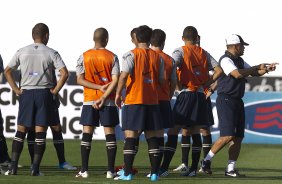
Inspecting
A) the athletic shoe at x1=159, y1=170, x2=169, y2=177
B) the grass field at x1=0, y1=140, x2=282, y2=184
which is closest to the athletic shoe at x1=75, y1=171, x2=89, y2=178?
the grass field at x1=0, y1=140, x2=282, y2=184

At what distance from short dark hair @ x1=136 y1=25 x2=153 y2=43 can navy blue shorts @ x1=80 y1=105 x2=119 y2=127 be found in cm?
120

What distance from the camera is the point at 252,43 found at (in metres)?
32.8

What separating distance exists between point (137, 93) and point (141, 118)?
0.36 meters

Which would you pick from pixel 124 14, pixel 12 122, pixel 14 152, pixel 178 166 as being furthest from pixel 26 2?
pixel 14 152

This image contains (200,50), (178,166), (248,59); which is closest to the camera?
(200,50)

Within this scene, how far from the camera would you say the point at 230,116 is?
16.5 metres

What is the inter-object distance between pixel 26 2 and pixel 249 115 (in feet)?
35.5

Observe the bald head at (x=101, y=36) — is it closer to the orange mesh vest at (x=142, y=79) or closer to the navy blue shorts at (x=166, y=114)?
the orange mesh vest at (x=142, y=79)

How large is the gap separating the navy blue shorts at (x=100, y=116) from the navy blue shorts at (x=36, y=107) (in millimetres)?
526

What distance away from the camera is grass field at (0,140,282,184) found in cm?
1524

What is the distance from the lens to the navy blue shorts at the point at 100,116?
15656mm

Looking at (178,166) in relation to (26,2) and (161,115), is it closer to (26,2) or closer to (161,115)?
(161,115)

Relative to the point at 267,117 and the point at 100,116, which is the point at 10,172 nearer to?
the point at 100,116

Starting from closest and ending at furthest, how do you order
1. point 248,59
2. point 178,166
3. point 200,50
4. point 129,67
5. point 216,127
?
point 129,67
point 200,50
point 178,166
point 216,127
point 248,59
